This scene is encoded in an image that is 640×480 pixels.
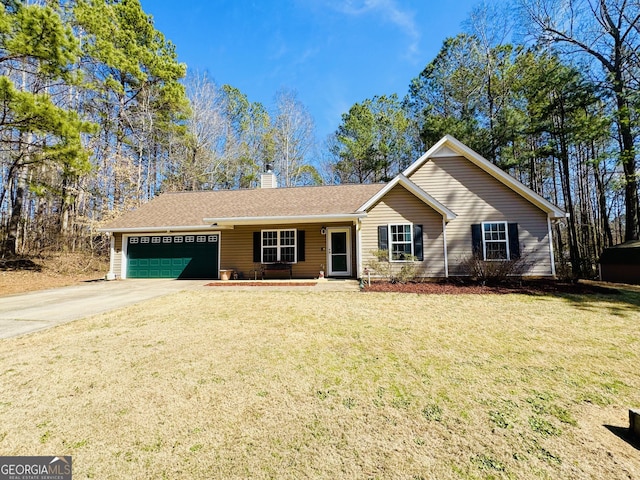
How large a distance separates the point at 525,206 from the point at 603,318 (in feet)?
21.0

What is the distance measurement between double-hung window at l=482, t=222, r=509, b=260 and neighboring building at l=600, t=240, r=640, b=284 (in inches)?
219

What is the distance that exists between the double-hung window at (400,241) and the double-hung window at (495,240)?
3032 mm

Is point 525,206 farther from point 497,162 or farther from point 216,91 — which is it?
point 216,91

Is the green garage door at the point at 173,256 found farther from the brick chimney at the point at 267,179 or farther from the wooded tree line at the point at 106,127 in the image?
the brick chimney at the point at 267,179

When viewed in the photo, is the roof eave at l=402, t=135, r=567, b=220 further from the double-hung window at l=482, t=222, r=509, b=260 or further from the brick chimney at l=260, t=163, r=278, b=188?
the brick chimney at l=260, t=163, r=278, b=188

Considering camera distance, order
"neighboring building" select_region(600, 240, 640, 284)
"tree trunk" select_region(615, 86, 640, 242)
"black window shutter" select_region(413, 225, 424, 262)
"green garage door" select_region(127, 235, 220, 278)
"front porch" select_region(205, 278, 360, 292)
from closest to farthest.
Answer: "front porch" select_region(205, 278, 360, 292)
"black window shutter" select_region(413, 225, 424, 262)
"neighboring building" select_region(600, 240, 640, 284)
"green garage door" select_region(127, 235, 220, 278)
"tree trunk" select_region(615, 86, 640, 242)

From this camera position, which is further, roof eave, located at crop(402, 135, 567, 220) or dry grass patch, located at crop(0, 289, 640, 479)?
roof eave, located at crop(402, 135, 567, 220)

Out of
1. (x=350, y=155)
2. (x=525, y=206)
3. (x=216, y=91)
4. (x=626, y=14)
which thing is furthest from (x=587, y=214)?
(x=216, y=91)

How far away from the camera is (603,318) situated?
616 cm

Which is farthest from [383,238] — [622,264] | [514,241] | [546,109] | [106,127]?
[106,127]

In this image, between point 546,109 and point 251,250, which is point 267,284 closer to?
point 251,250

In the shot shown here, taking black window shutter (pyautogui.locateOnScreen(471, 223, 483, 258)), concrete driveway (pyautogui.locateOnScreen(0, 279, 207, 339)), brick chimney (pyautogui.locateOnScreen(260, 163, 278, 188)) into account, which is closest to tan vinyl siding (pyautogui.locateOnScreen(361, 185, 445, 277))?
black window shutter (pyautogui.locateOnScreen(471, 223, 483, 258))

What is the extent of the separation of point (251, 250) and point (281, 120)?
16.5 meters

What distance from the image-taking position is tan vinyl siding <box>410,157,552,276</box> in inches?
440
